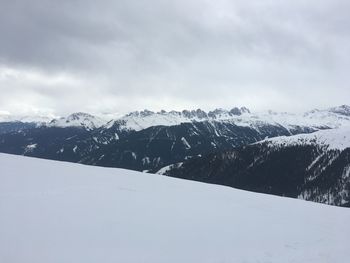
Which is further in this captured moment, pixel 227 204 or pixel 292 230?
pixel 227 204

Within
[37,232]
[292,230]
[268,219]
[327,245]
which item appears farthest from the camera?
[268,219]

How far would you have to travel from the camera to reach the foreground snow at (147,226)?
17.8 m

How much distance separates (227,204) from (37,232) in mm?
16614

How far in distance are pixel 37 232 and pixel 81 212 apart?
4.29 meters

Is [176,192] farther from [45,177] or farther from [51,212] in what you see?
[51,212]

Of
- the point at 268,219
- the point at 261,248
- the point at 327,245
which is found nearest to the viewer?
the point at 261,248

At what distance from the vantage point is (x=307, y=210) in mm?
33312

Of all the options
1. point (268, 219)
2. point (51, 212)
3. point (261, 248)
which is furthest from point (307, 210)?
point (51, 212)

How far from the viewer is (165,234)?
2138 cm

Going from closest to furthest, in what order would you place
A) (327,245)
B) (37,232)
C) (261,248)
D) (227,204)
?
(37,232) → (261,248) → (327,245) → (227,204)

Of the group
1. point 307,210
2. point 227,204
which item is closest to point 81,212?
point 227,204

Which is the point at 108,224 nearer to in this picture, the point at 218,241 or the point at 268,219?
the point at 218,241

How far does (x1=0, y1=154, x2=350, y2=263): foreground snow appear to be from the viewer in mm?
17812

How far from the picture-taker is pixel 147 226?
22.2 m
